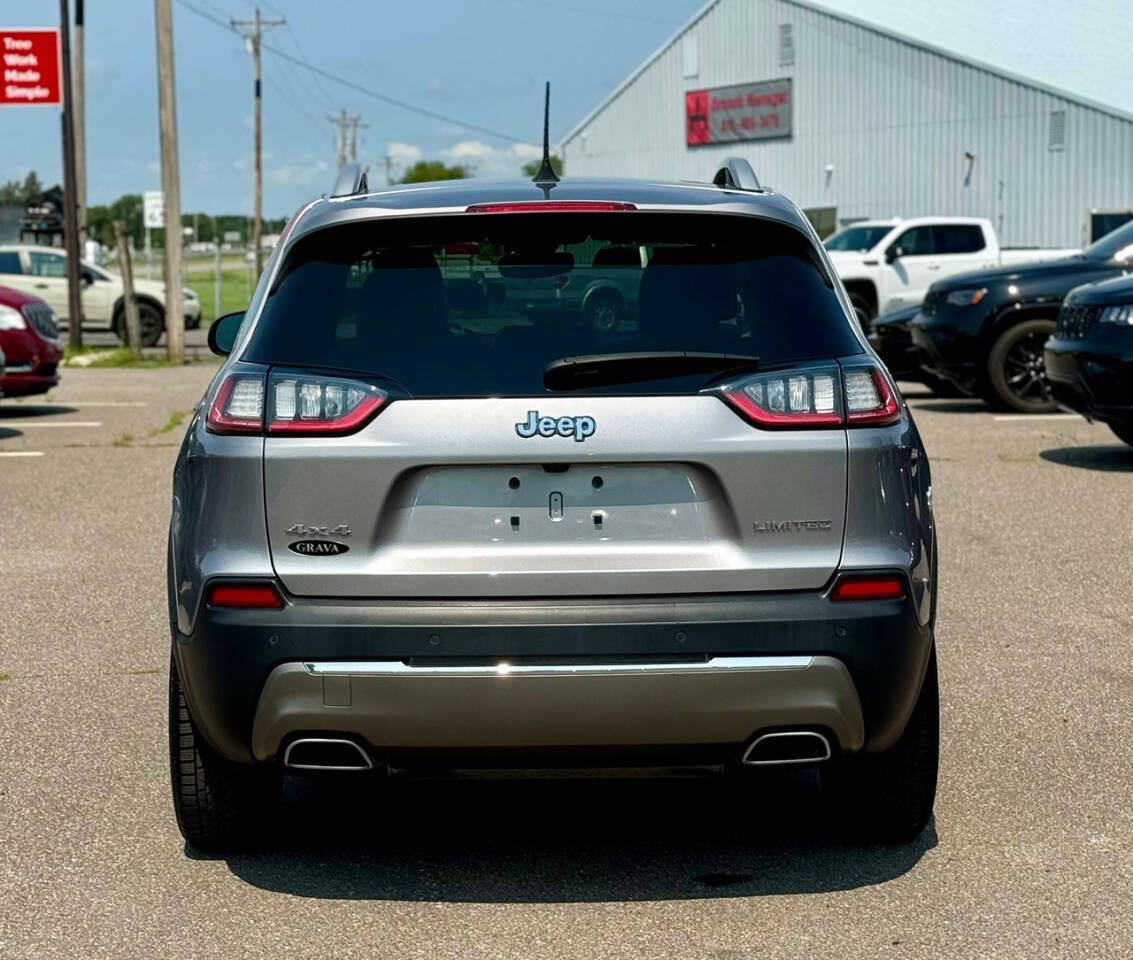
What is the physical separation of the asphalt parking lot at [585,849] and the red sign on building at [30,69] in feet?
84.2

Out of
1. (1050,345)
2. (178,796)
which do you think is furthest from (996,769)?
(1050,345)

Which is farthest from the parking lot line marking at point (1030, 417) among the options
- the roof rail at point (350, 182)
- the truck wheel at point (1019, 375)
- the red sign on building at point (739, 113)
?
the red sign on building at point (739, 113)

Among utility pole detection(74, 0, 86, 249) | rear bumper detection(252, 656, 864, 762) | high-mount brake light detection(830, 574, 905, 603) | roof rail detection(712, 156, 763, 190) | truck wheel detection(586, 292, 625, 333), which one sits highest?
utility pole detection(74, 0, 86, 249)

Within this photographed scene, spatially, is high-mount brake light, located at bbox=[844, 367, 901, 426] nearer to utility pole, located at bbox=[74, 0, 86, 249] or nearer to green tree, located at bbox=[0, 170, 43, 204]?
utility pole, located at bbox=[74, 0, 86, 249]

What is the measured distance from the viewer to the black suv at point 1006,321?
639 inches

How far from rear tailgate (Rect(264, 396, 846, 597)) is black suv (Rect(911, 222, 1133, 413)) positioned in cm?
1251

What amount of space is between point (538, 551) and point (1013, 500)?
777cm

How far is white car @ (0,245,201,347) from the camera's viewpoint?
105 ft

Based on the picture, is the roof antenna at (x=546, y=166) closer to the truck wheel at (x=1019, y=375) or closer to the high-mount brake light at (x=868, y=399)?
the high-mount brake light at (x=868, y=399)

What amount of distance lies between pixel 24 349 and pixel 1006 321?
8603mm

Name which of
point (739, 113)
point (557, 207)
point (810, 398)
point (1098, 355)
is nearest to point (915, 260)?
point (1098, 355)

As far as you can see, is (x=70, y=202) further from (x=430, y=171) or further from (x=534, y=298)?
(x=430, y=171)

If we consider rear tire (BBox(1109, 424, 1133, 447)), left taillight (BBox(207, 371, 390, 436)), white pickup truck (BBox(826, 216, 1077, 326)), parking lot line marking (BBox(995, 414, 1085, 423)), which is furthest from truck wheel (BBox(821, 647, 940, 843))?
white pickup truck (BBox(826, 216, 1077, 326))

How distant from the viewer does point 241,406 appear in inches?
160
